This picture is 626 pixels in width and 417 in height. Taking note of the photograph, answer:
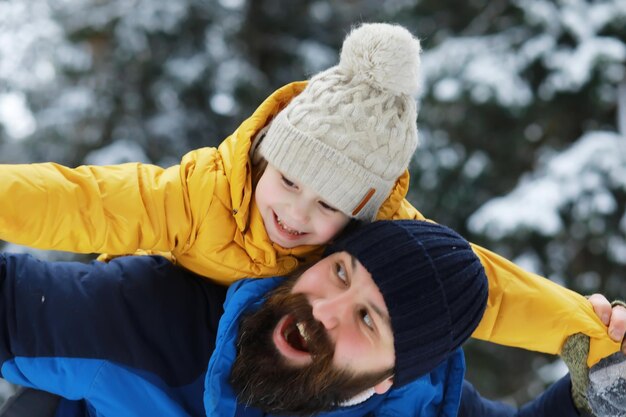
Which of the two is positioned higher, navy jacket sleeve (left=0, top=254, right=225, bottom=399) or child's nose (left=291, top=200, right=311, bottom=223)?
child's nose (left=291, top=200, right=311, bottom=223)

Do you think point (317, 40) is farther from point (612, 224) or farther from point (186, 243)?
point (186, 243)

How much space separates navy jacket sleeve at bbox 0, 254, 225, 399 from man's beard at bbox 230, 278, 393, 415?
0.16 meters

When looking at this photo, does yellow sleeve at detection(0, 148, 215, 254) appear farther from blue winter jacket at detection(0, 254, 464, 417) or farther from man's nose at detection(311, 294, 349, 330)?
man's nose at detection(311, 294, 349, 330)

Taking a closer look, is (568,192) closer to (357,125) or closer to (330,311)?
(357,125)

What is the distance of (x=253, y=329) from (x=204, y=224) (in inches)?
12.4

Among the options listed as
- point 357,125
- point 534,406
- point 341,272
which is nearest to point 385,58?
point 357,125

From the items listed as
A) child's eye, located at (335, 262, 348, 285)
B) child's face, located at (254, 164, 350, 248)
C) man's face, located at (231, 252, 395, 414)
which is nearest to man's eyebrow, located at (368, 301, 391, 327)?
man's face, located at (231, 252, 395, 414)

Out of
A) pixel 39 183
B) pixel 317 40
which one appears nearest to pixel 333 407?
pixel 39 183

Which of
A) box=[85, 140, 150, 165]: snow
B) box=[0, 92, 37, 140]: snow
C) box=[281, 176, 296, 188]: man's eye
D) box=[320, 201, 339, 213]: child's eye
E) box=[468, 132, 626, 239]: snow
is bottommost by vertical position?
box=[468, 132, 626, 239]: snow

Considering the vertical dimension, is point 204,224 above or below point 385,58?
below

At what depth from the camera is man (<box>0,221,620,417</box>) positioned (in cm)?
177

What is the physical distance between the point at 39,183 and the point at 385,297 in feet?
2.94

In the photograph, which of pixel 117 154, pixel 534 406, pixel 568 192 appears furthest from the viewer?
pixel 117 154

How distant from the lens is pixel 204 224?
1882 mm
